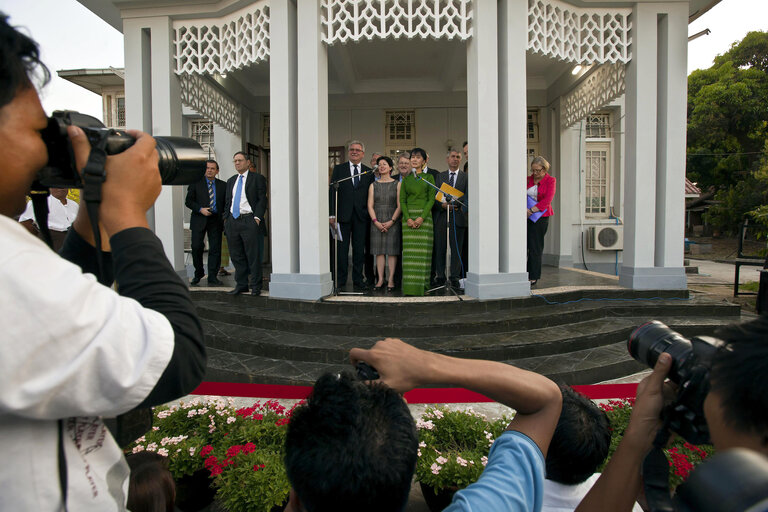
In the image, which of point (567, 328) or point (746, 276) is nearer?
point (567, 328)

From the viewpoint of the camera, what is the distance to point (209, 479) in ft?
7.61

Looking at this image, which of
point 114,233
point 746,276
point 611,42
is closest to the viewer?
point 114,233

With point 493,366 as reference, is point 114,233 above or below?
above

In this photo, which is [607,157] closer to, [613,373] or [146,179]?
[613,373]

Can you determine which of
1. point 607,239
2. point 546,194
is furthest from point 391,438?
point 607,239

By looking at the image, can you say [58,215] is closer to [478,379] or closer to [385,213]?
[385,213]

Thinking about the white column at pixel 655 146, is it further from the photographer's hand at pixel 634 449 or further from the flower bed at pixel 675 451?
the photographer's hand at pixel 634 449

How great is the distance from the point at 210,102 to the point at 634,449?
8.45 meters

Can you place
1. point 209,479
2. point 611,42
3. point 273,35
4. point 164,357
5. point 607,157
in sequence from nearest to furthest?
point 164,357 → point 209,479 → point 273,35 → point 611,42 → point 607,157

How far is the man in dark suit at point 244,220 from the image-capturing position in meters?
6.00

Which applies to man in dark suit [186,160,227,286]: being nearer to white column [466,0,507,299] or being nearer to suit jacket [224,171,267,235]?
suit jacket [224,171,267,235]

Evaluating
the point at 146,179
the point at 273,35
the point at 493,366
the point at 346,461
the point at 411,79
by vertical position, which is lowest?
the point at 346,461

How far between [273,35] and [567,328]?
512 centimetres

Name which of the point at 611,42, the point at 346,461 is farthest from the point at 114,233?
the point at 611,42
